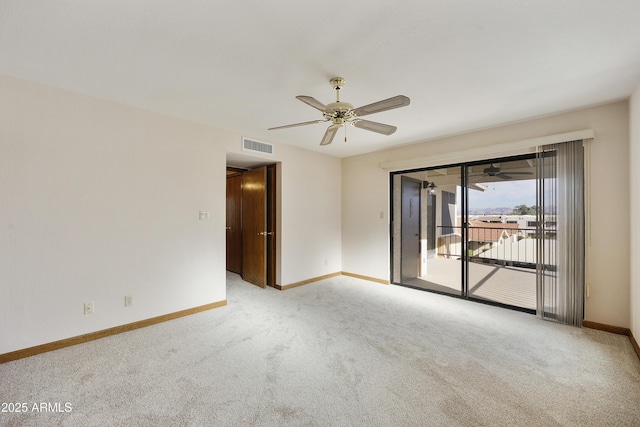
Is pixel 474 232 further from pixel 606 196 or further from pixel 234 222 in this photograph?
pixel 234 222

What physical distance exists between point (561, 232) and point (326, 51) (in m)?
3.30

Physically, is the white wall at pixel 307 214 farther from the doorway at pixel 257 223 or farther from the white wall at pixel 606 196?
the white wall at pixel 606 196

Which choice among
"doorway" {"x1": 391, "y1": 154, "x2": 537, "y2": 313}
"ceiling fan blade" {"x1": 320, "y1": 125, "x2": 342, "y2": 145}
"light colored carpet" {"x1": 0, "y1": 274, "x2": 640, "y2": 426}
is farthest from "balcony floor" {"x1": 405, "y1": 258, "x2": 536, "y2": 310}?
"ceiling fan blade" {"x1": 320, "y1": 125, "x2": 342, "y2": 145}

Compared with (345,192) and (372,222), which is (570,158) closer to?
(372,222)

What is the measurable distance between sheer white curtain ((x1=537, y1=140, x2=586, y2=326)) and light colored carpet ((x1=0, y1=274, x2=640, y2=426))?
0.95 feet

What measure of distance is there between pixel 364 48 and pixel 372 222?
137 inches

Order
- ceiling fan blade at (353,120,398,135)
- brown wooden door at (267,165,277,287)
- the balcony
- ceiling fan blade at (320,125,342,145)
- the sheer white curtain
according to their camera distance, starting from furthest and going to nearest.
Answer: brown wooden door at (267,165,277,287)
the balcony
the sheer white curtain
ceiling fan blade at (320,125,342,145)
ceiling fan blade at (353,120,398,135)

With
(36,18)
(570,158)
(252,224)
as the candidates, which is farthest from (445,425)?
(252,224)

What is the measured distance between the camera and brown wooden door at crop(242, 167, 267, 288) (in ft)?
15.1

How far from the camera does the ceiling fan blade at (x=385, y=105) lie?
6.35 feet

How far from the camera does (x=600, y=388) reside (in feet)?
6.42

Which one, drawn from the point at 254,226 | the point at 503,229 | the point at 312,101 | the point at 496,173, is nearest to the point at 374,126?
the point at 312,101

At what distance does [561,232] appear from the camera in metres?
3.11

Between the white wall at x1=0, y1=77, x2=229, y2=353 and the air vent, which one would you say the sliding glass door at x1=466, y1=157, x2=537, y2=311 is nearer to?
the air vent
